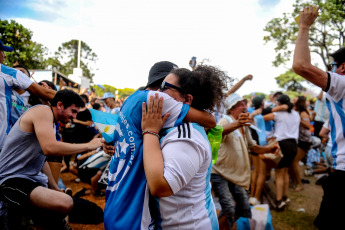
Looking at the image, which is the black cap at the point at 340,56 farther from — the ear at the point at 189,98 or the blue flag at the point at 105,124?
the blue flag at the point at 105,124

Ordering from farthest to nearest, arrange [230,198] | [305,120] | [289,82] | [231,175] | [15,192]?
[289,82], [305,120], [231,175], [230,198], [15,192]

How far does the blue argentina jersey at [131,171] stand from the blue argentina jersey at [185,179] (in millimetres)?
91

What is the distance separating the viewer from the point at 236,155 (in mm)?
3598

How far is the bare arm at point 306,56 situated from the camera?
A: 6.44 ft

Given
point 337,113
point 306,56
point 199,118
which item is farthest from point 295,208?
point 199,118

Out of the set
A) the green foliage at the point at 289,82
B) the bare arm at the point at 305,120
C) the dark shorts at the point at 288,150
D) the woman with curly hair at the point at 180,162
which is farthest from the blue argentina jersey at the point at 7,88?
the green foliage at the point at 289,82

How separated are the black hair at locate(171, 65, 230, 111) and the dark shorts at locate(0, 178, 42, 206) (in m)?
2.07

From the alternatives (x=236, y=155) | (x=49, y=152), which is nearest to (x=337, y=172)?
(x=236, y=155)

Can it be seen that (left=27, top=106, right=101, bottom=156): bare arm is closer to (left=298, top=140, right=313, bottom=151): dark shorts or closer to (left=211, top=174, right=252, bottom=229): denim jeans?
(left=211, top=174, right=252, bottom=229): denim jeans

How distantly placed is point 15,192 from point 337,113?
336 centimetres

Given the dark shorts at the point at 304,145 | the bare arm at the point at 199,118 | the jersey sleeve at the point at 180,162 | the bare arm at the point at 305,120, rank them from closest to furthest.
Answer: the jersey sleeve at the point at 180,162
the bare arm at the point at 199,118
the bare arm at the point at 305,120
the dark shorts at the point at 304,145

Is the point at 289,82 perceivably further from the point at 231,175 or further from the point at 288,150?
the point at 231,175

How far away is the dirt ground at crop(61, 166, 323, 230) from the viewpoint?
440 centimetres

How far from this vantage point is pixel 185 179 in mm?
1230
